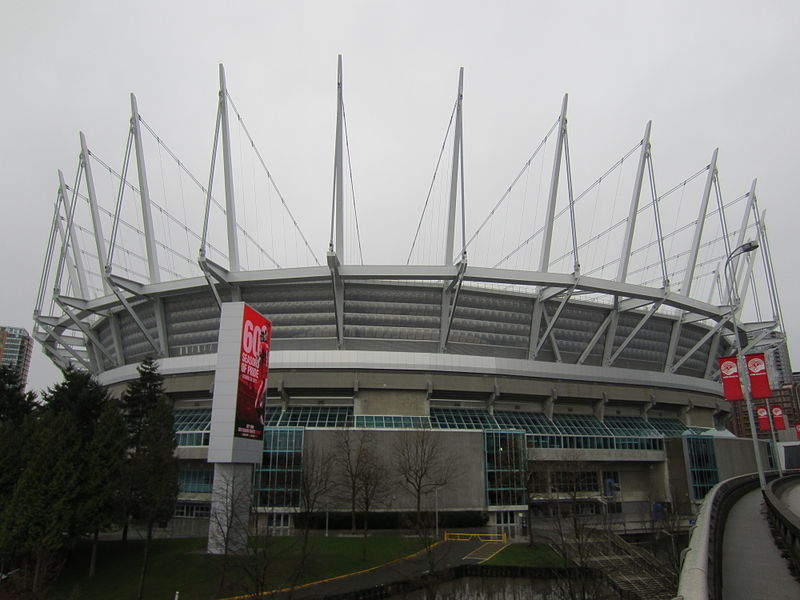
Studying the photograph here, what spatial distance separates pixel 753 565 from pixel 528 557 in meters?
20.1

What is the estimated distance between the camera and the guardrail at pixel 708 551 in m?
8.00

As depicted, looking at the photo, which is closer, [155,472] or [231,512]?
[231,512]

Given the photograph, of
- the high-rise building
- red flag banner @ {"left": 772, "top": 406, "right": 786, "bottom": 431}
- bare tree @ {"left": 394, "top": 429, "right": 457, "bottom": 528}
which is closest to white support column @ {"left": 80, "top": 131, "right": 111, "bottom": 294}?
bare tree @ {"left": 394, "top": 429, "right": 457, "bottom": 528}

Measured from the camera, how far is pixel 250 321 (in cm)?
3294

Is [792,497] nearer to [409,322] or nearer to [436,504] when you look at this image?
[436,504]

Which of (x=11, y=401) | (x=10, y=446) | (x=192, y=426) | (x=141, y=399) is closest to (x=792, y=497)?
(x=141, y=399)

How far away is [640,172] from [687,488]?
→ 29754 millimetres

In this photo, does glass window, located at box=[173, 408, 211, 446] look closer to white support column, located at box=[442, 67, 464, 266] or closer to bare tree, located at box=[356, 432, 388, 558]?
bare tree, located at box=[356, 432, 388, 558]

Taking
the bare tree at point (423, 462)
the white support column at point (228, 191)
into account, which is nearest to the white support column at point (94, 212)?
the white support column at point (228, 191)

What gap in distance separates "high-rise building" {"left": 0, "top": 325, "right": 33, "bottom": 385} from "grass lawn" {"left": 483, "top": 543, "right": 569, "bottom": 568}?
544ft

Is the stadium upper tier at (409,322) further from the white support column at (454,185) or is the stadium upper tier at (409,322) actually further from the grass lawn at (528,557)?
the grass lawn at (528,557)

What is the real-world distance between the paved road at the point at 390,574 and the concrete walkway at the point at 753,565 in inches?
527

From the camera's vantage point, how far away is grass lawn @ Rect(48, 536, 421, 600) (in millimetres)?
26344

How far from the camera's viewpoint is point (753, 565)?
12008 mm
